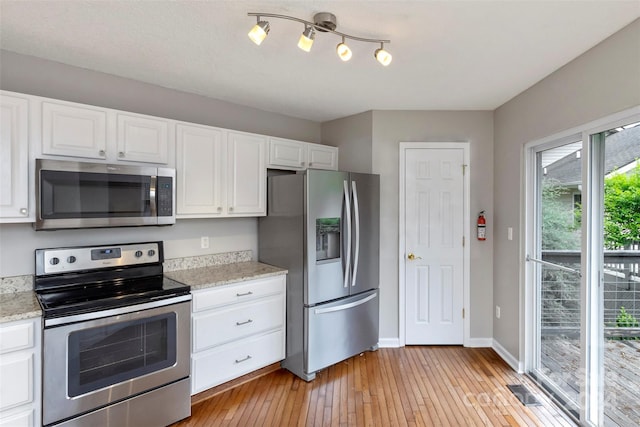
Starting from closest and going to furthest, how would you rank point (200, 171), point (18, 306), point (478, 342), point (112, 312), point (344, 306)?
1. point (18, 306)
2. point (112, 312)
3. point (200, 171)
4. point (344, 306)
5. point (478, 342)

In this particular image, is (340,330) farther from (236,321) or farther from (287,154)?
(287,154)

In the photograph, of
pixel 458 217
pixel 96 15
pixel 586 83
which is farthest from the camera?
pixel 458 217

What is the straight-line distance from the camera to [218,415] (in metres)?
2.28

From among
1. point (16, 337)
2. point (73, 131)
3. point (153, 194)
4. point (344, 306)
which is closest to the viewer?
point (16, 337)

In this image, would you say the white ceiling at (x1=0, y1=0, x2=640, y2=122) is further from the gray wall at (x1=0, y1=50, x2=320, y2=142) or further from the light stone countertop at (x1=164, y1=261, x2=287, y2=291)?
the light stone countertop at (x1=164, y1=261, x2=287, y2=291)

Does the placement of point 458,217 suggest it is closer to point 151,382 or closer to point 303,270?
point 303,270

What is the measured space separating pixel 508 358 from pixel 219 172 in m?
3.12

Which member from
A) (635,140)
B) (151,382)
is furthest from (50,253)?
(635,140)

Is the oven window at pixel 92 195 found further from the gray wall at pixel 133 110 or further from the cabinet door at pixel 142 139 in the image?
the gray wall at pixel 133 110

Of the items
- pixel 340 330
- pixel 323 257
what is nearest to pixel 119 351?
pixel 323 257

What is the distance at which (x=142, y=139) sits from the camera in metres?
2.34

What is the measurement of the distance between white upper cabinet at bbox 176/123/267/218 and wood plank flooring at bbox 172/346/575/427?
4.87 feet

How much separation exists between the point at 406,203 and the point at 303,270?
1.34 metres

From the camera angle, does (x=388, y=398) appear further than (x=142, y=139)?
Yes
